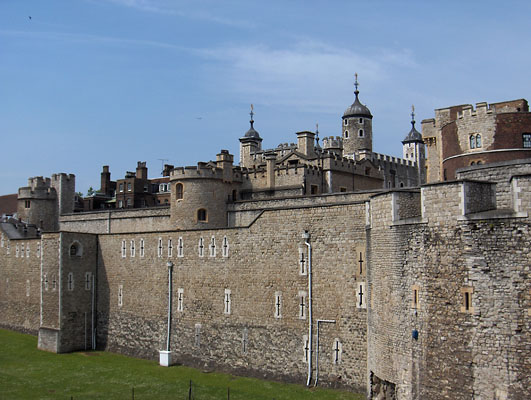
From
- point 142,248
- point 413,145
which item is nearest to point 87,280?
point 142,248

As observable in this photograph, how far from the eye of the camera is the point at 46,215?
5903 centimetres

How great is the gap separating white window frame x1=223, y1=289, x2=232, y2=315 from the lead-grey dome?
40606mm

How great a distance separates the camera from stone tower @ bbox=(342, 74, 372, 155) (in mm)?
69500

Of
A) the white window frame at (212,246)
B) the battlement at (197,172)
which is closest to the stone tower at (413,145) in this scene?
the battlement at (197,172)

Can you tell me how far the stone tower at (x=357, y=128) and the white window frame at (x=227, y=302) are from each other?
3789cm

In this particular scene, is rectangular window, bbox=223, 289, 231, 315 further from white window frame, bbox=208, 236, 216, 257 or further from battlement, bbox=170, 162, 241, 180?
battlement, bbox=170, 162, 241, 180

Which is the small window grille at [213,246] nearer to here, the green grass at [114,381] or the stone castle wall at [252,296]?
the stone castle wall at [252,296]

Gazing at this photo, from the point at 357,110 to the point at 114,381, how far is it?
45.7 metres

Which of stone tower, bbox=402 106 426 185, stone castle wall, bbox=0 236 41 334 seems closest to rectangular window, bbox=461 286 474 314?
stone castle wall, bbox=0 236 41 334

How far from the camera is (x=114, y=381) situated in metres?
33.1

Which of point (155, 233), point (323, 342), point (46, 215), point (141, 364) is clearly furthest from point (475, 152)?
point (46, 215)

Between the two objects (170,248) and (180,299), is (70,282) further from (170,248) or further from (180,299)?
(180,299)

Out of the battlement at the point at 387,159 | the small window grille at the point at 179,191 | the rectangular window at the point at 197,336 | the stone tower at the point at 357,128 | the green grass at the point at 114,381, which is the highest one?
the stone tower at the point at 357,128

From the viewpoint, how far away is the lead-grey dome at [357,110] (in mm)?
70625
